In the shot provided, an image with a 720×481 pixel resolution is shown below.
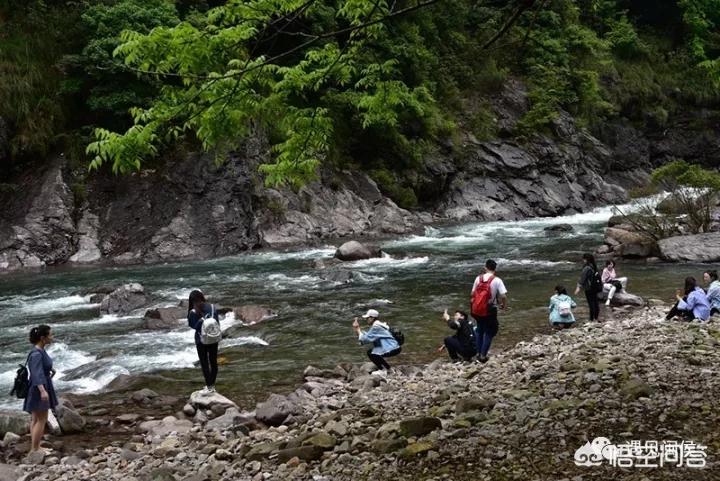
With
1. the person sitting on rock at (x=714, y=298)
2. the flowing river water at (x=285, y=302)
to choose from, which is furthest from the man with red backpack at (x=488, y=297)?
the person sitting on rock at (x=714, y=298)

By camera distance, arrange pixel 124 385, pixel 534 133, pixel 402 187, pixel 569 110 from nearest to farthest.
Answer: pixel 124 385
pixel 402 187
pixel 534 133
pixel 569 110

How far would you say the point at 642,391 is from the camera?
20.3 feet

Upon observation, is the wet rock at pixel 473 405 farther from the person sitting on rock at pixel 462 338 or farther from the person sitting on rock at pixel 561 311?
the person sitting on rock at pixel 561 311

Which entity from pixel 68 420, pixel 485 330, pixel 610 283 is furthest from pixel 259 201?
pixel 68 420

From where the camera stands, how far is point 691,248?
71.8 feet

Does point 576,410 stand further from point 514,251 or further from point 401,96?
point 514,251

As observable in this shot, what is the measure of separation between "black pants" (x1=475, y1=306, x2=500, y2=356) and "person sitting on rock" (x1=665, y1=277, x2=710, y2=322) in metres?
4.33

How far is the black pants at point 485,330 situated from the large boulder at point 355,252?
14.1 m

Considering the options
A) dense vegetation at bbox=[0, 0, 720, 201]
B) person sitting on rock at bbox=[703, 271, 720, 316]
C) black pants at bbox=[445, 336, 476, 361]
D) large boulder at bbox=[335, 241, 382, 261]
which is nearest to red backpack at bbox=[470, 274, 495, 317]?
black pants at bbox=[445, 336, 476, 361]

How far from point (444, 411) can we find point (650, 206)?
70.0 feet

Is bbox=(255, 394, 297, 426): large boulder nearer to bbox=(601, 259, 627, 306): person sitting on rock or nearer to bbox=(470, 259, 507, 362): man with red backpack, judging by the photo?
bbox=(470, 259, 507, 362): man with red backpack

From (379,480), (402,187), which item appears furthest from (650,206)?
(379,480)

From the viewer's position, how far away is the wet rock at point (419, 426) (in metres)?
6.03

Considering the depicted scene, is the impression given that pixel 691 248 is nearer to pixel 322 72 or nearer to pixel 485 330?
pixel 485 330
